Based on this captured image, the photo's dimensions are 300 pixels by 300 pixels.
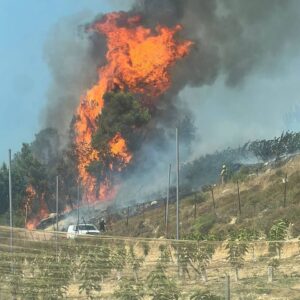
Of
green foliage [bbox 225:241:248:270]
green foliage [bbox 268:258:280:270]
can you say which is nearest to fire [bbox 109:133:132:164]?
green foliage [bbox 225:241:248:270]

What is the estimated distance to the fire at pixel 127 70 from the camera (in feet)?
199

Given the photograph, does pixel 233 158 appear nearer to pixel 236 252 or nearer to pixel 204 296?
pixel 236 252

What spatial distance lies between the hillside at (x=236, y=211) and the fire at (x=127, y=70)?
15.1 m

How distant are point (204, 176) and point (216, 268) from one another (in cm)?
3594

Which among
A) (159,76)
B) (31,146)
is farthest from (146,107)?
(31,146)

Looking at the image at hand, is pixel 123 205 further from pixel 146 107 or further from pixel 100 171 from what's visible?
pixel 146 107

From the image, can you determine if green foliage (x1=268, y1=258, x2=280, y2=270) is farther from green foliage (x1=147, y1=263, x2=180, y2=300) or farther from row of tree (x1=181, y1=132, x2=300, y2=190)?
row of tree (x1=181, y1=132, x2=300, y2=190)

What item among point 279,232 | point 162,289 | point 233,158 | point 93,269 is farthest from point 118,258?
point 233,158

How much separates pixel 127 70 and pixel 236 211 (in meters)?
31.8

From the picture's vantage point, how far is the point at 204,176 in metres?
52.5

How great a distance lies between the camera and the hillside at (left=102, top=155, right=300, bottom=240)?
27.8 metres

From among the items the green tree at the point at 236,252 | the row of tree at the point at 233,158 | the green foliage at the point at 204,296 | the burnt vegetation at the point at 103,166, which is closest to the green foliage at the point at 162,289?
the green foliage at the point at 204,296

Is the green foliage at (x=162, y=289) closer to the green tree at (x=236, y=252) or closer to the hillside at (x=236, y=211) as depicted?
the green tree at (x=236, y=252)

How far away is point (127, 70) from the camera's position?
61.9m
